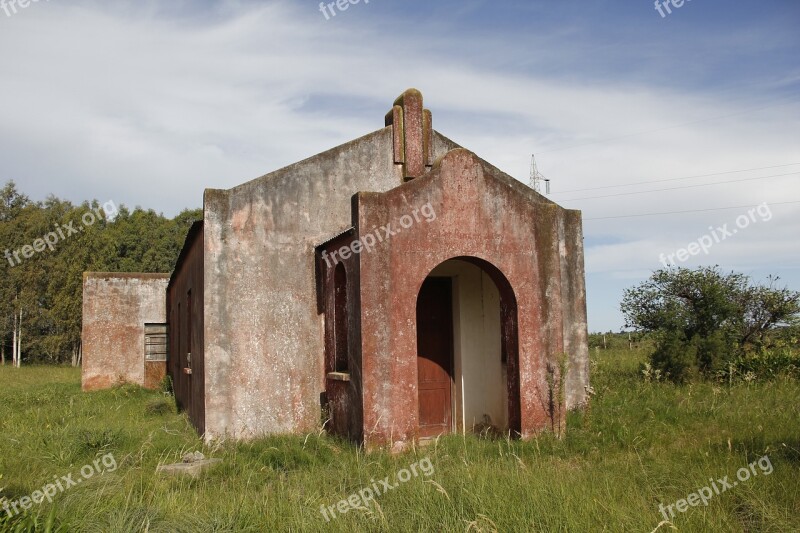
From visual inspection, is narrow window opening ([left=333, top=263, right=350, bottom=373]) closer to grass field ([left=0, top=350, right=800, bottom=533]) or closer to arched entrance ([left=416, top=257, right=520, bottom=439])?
grass field ([left=0, top=350, right=800, bottom=533])

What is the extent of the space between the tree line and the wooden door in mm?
28780

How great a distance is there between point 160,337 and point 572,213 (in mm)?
14069

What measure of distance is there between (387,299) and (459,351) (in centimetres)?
261

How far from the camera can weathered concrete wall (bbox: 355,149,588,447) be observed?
902 centimetres

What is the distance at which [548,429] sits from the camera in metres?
9.65

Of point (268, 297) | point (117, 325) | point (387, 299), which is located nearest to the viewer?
point (387, 299)

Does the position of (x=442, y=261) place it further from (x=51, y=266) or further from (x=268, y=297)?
(x=51, y=266)

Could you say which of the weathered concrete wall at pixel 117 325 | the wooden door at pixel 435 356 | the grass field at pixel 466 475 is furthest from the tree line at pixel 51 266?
the wooden door at pixel 435 356

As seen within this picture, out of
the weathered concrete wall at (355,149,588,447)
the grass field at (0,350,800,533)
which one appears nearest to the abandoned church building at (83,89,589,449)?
the weathered concrete wall at (355,149,588,447)

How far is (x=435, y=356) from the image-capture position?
11.5 metres

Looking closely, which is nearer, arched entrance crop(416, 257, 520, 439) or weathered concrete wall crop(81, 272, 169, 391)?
arched entrance crop(416, 257, 520, 439)

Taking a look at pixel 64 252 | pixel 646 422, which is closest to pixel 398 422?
pixel 646 422

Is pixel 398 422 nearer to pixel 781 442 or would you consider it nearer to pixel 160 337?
pixel 781 442

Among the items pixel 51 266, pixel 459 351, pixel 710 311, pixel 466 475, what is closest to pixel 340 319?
pixel 459 351
